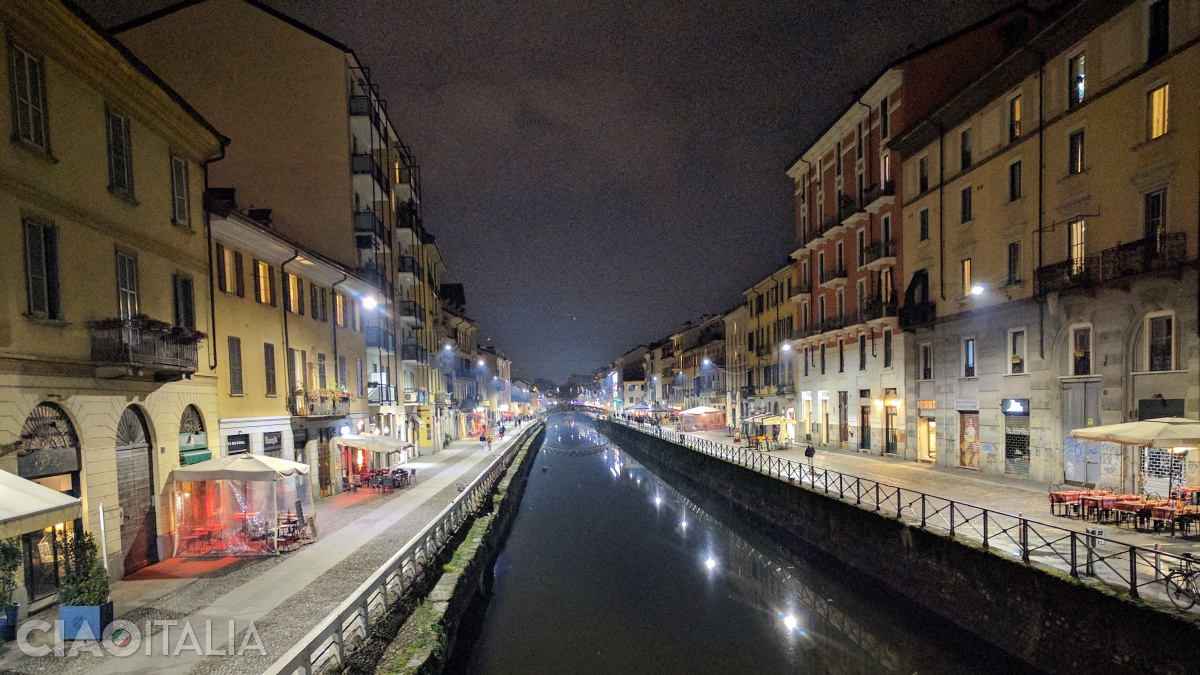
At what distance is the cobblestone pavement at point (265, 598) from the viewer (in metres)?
9.05

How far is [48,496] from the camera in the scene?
28.9ft

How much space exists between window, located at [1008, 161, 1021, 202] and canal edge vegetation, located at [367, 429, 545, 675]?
23.0 m

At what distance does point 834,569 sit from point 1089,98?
17019 mm

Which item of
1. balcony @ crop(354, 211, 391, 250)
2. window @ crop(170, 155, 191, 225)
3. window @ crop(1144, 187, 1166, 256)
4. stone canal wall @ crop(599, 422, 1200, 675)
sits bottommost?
stone canal wall @ crop(599, 422, 1200, 675)

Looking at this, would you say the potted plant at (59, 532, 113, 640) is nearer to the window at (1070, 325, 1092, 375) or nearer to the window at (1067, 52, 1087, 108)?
the window at (1070, 325, 1092, 375)

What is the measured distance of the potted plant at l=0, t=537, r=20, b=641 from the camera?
9.65 metres

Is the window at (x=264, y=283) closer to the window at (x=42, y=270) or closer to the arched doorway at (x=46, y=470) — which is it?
the window at (x=42, y=270)

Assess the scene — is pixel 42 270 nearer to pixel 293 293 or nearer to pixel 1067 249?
pixel 293 293

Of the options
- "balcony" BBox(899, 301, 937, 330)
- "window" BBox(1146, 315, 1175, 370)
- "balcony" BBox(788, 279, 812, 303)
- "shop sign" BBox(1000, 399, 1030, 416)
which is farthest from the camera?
"balcony" BBox(788, 279, 812, 303)

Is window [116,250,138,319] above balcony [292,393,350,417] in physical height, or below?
above

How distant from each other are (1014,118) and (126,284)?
29.0 m

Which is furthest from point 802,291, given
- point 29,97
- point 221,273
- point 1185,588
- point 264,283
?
point 29,97

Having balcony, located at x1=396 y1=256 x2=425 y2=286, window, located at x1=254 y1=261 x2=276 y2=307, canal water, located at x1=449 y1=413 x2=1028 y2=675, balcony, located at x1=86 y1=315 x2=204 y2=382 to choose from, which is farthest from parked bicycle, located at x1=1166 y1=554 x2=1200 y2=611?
balcony, located at x1=396 y1=256 x2=425 y2=286

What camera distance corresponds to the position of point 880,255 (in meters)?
33.9
